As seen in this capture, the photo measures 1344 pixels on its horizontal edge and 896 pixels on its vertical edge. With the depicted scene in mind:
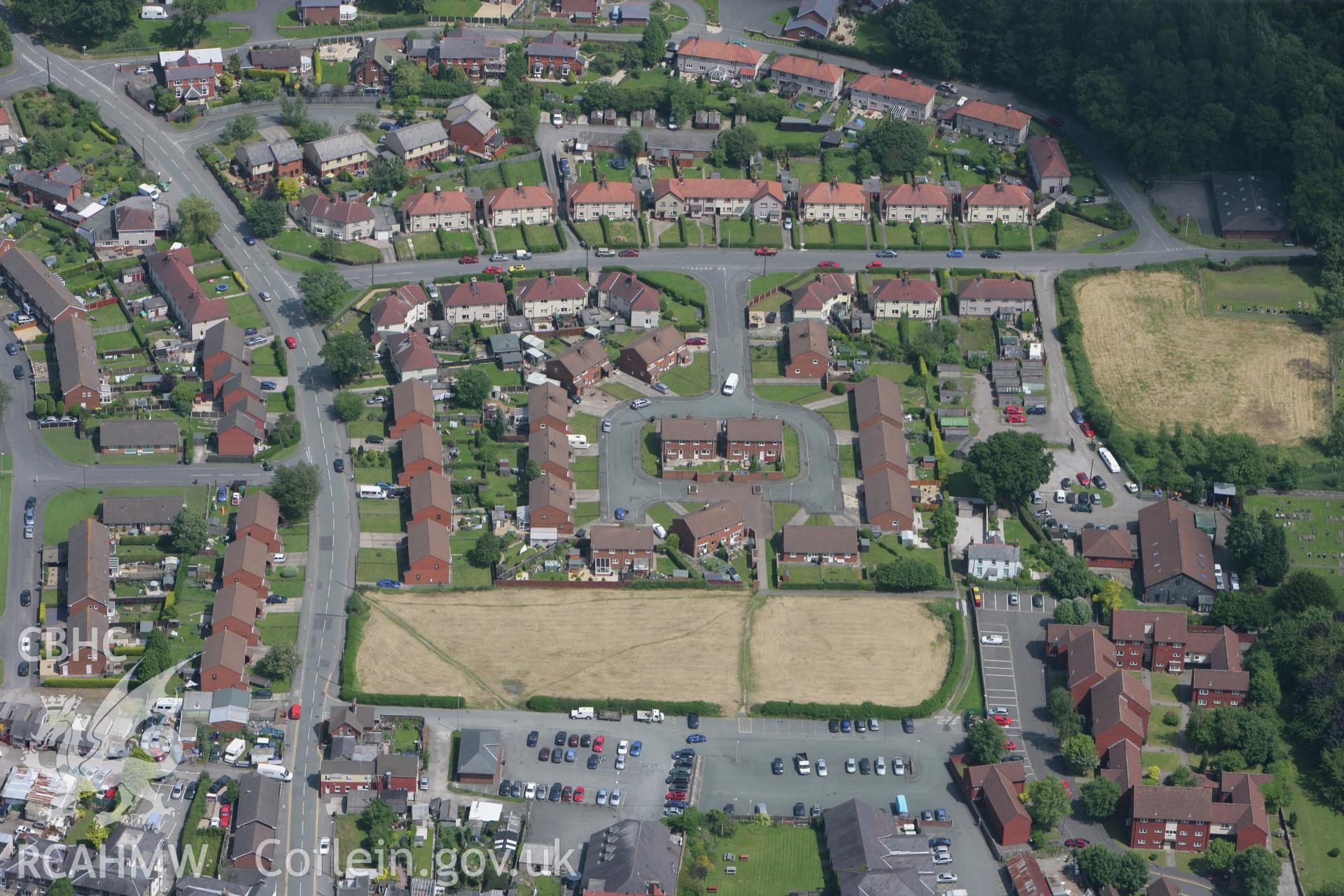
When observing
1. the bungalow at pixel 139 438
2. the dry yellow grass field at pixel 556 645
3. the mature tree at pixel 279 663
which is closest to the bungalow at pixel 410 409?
the bungalow at pixel 139 438

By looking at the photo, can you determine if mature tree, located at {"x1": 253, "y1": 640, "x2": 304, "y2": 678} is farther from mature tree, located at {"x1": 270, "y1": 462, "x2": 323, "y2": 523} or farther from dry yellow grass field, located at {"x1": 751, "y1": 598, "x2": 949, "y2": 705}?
dry yellow grass field, located at {"x1": 751, "y1": 598, "x2": 949, "y2": 705}

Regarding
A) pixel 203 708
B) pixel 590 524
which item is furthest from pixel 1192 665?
pixel 203 708

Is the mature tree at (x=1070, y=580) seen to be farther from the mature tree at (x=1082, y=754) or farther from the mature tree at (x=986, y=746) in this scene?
the mature tree at (x=986, y=746)

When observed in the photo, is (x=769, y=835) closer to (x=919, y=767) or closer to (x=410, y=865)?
(x=919, y=767)

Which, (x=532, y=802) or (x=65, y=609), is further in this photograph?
(x=65, y=609)

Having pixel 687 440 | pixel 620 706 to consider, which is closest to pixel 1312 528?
pixel 687 440

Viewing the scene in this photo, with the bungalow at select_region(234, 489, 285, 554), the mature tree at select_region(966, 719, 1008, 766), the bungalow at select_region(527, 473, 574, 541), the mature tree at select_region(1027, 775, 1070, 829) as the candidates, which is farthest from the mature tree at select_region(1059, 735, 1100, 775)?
the bungalow at select_region(234, 489, 285, 554)

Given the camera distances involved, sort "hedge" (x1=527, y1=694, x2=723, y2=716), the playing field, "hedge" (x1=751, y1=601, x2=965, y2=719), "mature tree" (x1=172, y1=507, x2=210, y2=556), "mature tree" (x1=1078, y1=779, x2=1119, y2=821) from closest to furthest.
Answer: "mature tree" (x1=1078, y1=779, x2=1119, y2=821) → "hedge" (x1=527, y1=694, x2=723, y2=716) → "hedge" (x1=751, y1=601, x2=965, y2=719) → "mature tree" (x1=172, y1=507, x2=210, y2=556) → the playing field
